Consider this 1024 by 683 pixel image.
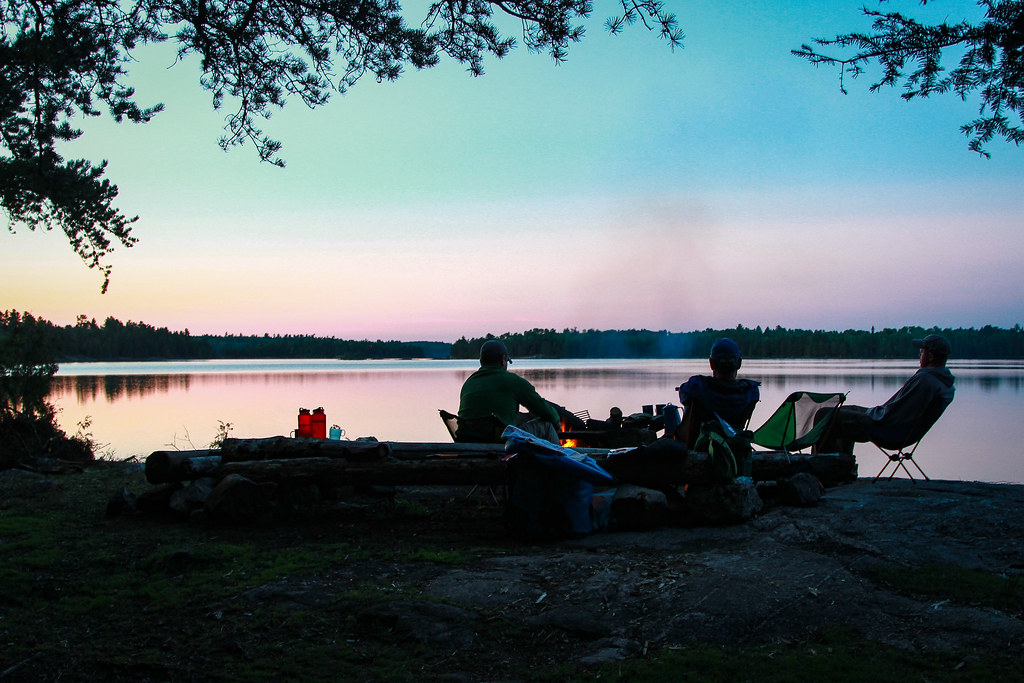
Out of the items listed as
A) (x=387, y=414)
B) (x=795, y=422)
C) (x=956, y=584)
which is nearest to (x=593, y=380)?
(x=387, y=414)

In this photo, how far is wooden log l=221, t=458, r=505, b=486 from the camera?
601 centimetres

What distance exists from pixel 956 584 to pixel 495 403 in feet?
12.7

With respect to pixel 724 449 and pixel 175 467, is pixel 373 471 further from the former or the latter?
pixel 724 449

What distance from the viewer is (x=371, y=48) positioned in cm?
484

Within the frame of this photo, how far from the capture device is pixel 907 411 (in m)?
7.30

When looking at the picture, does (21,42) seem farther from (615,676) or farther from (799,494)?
(799,494)

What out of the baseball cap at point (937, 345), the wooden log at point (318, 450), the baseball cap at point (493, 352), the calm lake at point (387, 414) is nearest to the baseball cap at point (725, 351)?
the wooden log at point (318, 450)

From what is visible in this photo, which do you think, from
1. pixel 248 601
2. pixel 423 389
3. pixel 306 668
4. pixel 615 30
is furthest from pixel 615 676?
pixel 423 389

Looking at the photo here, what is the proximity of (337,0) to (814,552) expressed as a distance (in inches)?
176

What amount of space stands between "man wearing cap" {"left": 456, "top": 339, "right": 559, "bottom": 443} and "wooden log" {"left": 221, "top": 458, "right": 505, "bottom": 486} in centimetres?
82

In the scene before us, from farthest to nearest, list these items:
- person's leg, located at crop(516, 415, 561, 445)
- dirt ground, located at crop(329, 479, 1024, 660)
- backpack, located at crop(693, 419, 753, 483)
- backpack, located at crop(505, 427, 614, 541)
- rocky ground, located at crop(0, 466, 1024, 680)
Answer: person's leg, located at crop(516, 415, 561, 445), backpack, located at crop(693, 419, 753, 483), backpack, located at crop(505, 427, 614, 541), dirt ground, located at crop(329, 479, 1024, 660), rocky ground, located at crop(0, 466, 1024, 680)

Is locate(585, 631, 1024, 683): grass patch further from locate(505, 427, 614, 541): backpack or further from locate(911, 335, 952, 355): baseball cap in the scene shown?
locate(911, 335, 952, 355): baseball cap

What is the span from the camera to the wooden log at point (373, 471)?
19.7ft

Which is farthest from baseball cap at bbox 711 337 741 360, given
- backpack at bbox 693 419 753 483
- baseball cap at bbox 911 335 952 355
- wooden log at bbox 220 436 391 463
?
wooden log at bbox 220 436 391 463
